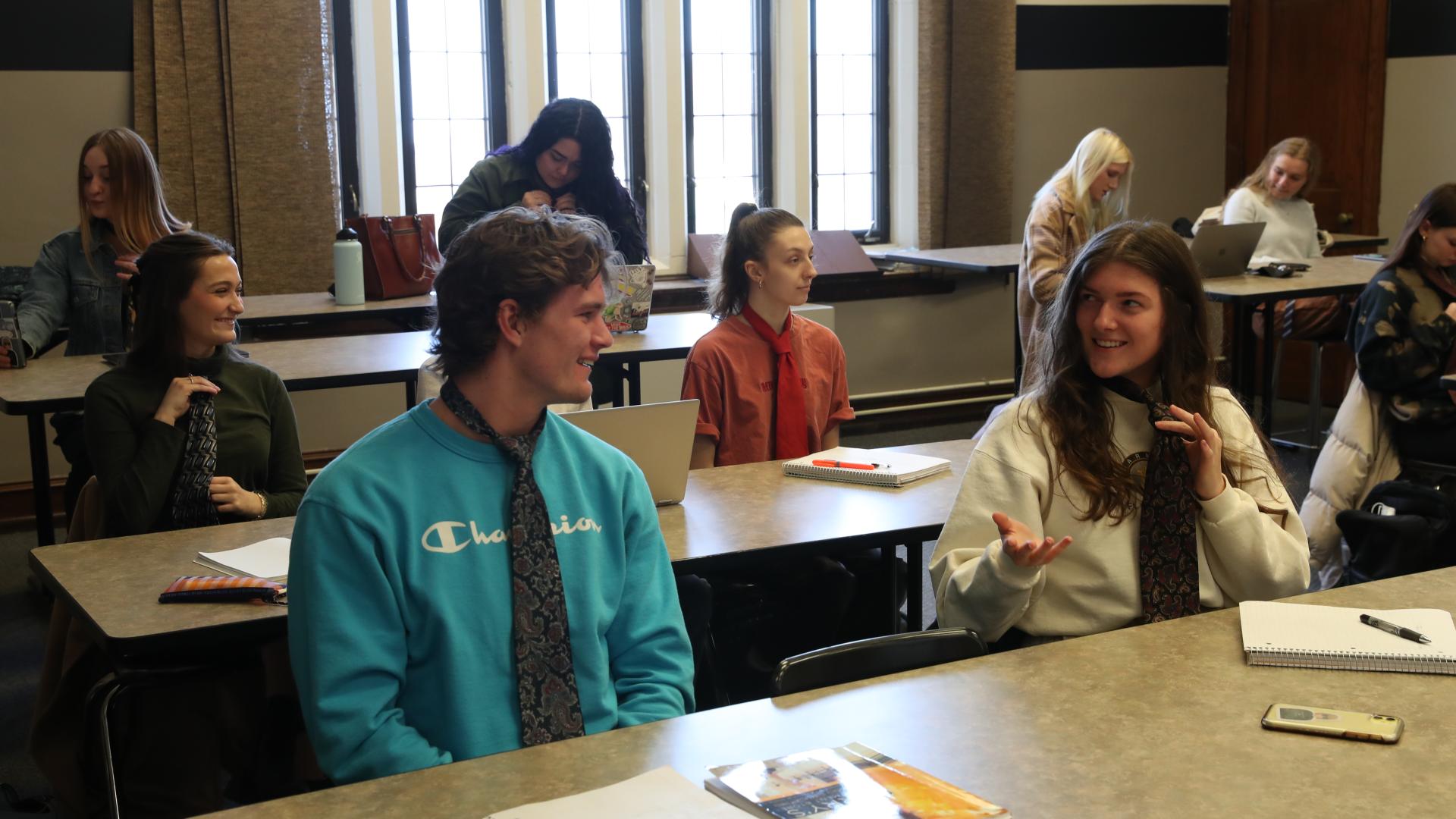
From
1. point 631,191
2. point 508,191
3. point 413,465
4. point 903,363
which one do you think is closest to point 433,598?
point 413,465

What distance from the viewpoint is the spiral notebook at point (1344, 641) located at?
1661 millimetres

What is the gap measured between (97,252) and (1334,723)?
3528mm

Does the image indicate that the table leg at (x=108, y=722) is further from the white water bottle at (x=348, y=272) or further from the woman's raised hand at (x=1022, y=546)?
the white water bottle at (x=348, y=272)

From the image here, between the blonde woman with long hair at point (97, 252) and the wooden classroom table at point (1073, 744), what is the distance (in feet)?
9.28

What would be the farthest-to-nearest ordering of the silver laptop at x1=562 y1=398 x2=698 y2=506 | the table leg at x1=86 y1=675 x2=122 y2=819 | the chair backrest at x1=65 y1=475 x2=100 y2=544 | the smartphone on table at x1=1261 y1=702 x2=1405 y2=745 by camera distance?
the chair backrest at x1=65 y1=475 x2=100 y2=544
the silver laptop at x1=562 y1=398 x2=698 y2=506
the table leg at x1=86 y1=675 x2=122 y2=819
the smartphone on table at x1=1261 y1=702 x2=1405 y2=745

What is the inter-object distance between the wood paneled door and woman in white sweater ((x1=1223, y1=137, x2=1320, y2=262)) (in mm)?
928

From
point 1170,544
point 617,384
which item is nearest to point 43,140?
point 617,384

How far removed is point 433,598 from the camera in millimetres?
1551

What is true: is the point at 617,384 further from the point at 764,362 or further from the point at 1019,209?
the point at 1019,209

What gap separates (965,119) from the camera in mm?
6477

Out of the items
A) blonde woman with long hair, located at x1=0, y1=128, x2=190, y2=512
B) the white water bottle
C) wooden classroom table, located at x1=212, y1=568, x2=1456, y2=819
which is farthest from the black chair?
the white water bottle

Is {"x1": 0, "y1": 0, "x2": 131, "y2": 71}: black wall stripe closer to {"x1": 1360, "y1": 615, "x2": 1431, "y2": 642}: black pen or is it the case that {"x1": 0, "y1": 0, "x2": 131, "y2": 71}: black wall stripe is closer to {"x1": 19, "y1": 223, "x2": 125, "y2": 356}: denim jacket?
{"x1": 19, "y1": 223, "x2": 125, "y2": 356}: denim jacket

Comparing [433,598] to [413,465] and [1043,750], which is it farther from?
[1043,750]

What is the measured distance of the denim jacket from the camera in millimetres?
3844
